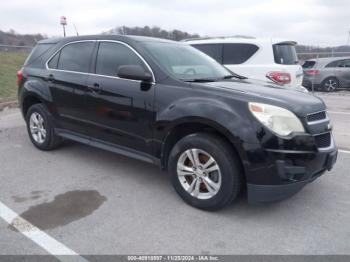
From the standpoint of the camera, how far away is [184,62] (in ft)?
14.3

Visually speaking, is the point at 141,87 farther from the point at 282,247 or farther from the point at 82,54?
the point at 282,247

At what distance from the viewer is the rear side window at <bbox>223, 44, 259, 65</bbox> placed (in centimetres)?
818

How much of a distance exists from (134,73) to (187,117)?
31.7 inches

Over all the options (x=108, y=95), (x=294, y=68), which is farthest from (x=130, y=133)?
(x=294, y=68)

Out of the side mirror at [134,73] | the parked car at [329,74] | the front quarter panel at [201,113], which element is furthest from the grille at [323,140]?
the parked car at [329,74]

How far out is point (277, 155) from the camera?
10.2ft

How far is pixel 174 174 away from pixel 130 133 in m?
0.78

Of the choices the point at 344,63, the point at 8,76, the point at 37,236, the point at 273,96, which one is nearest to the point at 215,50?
the point at 273,96

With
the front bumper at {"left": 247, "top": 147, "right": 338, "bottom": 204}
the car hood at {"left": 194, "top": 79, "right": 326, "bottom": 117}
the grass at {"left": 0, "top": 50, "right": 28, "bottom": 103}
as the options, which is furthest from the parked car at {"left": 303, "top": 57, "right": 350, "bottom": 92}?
the front bumper at {"left": 247, "top": 147, "right": 338, "bottom": 204}

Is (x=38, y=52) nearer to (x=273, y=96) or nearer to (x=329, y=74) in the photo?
(x=273, y=96)

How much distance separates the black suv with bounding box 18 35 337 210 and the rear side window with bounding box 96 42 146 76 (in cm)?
1

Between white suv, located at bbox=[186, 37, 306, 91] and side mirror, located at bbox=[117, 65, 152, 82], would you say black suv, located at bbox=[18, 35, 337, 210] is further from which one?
white suv, located at bbox=[186, 37, 306, 91]

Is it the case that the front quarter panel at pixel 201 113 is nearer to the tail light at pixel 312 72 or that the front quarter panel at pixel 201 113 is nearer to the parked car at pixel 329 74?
the parked car at pixel 329 74

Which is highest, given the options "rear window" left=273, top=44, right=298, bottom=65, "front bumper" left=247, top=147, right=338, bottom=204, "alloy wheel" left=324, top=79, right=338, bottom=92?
"rear window" left=273, top=44, right=298, bottom=65
